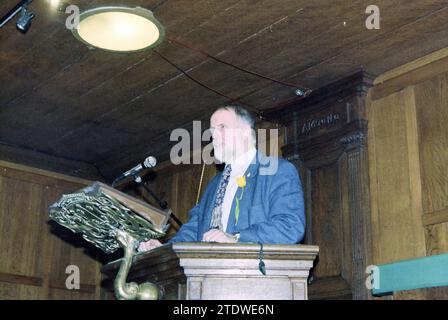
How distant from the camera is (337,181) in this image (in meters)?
4.85

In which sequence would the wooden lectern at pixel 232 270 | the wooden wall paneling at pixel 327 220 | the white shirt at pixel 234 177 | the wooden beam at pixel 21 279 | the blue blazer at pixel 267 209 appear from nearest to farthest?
the wooden lectern at pixel 232 270 < the blue blazer at pixel 267 209 < the white shirt at pixel 234 177 < the wooden wall paneling at pixel 327 220 < the wooden beam at pixel 21 279

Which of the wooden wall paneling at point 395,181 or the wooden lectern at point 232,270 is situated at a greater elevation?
the wooden wall paneling at point 395,181

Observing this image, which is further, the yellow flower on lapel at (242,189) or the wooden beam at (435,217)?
the wooden beam at (435,217)

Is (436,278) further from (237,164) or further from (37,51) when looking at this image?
(37,51)

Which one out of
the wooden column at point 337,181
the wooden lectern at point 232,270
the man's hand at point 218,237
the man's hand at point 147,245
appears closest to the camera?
the wooden lectern at point 232,270

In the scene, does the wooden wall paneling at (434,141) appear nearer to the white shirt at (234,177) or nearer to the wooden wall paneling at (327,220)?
the wooden wall paneling at (327,220)

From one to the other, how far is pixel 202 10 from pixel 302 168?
162 cm

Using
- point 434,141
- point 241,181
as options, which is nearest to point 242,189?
point 241,181

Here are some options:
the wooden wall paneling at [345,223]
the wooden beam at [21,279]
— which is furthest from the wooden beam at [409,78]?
the wooden beam at [21,279]

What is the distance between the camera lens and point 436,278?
3.74 m

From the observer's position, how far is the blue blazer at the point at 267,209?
2.39m

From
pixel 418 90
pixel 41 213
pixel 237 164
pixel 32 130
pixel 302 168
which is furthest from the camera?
pixel 41 213

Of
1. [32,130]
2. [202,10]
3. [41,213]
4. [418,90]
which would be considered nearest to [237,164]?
[202,10]

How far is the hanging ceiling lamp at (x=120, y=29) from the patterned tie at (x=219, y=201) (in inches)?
45.9
